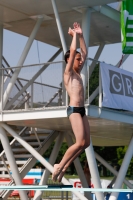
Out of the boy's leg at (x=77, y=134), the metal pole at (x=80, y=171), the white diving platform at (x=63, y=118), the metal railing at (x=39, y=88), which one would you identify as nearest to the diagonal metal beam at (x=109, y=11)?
the metal railing at (x=39, y=88)

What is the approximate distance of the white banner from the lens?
19.0 metres

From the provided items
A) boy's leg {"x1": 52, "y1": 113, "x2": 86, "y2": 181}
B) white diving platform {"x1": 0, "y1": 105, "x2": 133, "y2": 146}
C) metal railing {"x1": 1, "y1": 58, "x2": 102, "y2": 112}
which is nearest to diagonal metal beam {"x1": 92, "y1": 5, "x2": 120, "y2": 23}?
metal railing {"x1": 1, "y1": 58, "x2": 102, "y2": 112}

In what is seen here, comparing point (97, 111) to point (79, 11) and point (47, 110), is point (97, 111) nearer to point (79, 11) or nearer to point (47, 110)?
point (47, 110)

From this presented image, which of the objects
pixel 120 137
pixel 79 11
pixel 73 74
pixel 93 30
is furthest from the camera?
pixel 120 137

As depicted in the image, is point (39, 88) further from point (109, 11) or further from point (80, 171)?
point (80, 171)

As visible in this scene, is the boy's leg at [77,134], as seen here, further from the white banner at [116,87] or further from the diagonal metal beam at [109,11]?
the diagonal metal beam at [109,11]

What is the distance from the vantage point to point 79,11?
2014cm

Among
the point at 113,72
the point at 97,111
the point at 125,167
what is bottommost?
the point at 125,167

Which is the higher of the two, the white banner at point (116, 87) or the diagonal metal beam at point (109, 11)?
the diagonal metal beam at point (109, 11)

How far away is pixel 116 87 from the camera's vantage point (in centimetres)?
1956

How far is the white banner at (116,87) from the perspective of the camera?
62.3ft

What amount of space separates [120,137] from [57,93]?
266 inches

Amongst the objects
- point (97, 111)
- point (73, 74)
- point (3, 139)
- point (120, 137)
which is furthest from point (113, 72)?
point (73, 74)

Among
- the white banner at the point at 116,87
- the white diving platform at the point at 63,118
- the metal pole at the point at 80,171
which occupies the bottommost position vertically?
the metal pole at the point at 80,171
